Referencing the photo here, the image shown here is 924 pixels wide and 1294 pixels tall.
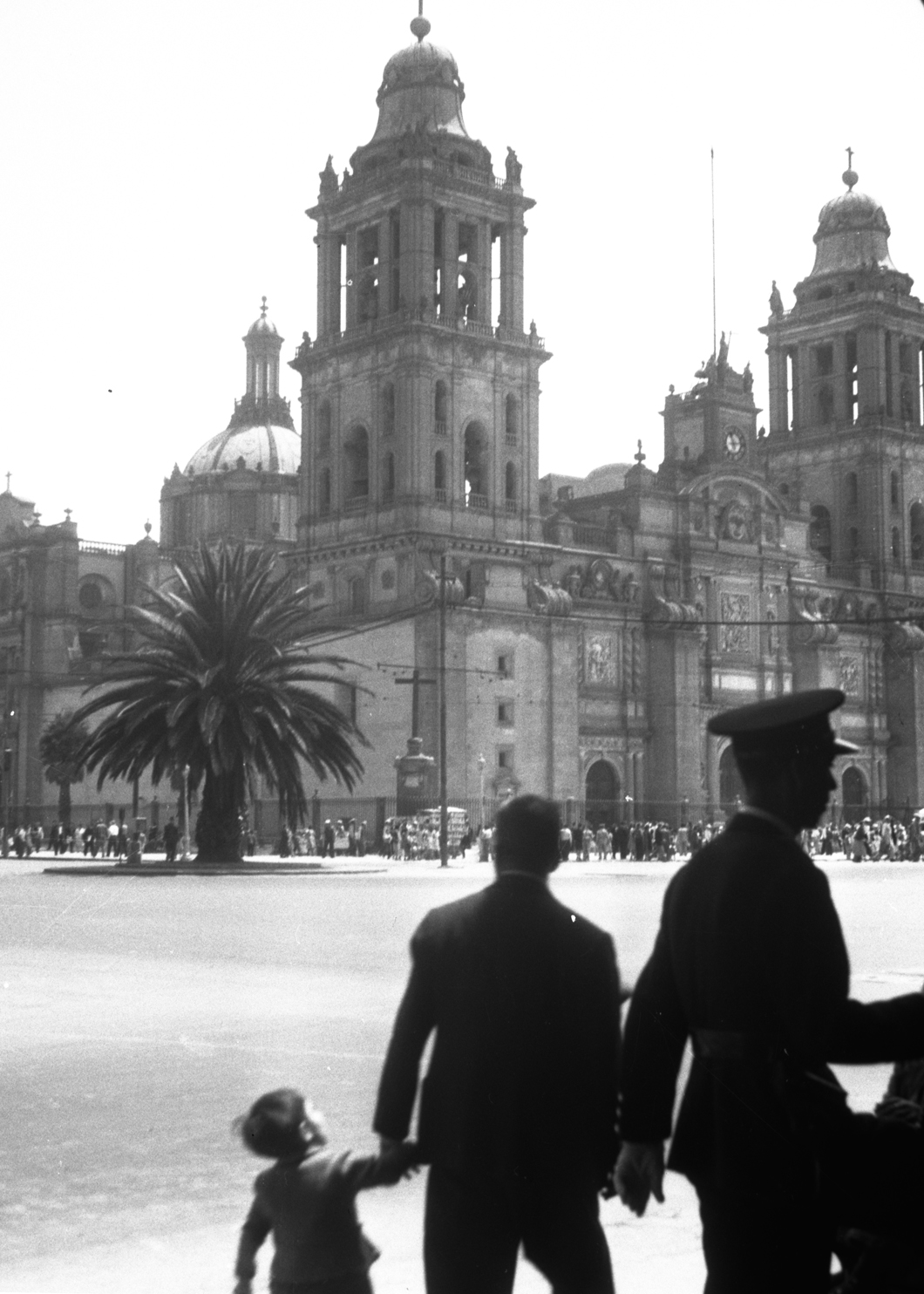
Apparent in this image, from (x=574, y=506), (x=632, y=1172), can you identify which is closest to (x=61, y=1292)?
(x=632, y=1172)

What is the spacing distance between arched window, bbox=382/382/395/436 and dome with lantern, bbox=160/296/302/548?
23.0 m

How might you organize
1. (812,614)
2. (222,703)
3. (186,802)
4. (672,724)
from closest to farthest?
(222,703) → (186,802) → (812,614) → (672,724)

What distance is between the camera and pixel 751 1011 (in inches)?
170

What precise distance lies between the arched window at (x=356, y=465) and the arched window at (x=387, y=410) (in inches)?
65.1

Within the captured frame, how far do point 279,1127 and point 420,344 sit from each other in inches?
2473

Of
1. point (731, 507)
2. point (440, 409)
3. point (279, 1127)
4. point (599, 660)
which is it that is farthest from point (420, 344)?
point (279, 1127)

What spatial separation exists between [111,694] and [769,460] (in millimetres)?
46479

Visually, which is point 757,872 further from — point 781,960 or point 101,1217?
point 101,1217

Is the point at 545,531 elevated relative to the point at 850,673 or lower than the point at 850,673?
elevated

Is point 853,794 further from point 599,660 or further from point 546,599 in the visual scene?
point 546,599

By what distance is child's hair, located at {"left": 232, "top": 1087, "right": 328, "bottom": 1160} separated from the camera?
16.0ft

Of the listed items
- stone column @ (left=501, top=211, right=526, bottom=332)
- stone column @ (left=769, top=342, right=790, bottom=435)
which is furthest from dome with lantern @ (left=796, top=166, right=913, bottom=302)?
stone column @ (left=501, top=211, right=526, bottom=332)

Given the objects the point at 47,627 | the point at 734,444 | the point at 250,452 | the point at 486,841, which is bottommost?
the point at 486,841

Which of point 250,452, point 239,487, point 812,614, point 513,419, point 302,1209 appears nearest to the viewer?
point 302,1209
